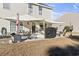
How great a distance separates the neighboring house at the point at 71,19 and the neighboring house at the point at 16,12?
41 cm

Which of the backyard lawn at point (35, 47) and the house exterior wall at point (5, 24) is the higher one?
the house exterior wall at point (5, 24)

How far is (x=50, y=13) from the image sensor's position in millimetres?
10453

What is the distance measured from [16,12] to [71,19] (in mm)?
1624

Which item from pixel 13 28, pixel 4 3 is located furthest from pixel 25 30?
pixel 4 3

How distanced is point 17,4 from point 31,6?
0.52 meters

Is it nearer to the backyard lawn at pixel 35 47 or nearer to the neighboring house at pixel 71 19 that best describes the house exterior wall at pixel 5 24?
the backyard lawn at pixel 35 47

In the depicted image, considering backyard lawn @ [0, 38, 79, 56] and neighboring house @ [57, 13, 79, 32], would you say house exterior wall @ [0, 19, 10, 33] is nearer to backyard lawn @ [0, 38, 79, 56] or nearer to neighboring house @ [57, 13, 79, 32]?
backyard lawn @ [0, 38, 79, 56]

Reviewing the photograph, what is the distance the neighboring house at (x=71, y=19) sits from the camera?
10.3m

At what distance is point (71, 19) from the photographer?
10.5 m

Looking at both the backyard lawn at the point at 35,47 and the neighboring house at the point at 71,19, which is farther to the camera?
the neighboring house at the point at 71,19

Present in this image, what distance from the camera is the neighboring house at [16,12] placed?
1032cm

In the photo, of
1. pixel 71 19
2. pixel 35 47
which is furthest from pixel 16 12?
pixel 71 19

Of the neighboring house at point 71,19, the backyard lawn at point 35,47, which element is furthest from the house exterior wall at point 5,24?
the neighboring house at point 71,19

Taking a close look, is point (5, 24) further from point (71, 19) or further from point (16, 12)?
point (71, 19)
